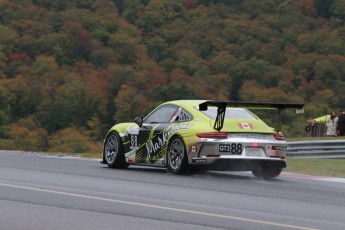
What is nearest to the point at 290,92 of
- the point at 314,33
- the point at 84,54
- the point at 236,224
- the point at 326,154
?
the point at 314,33

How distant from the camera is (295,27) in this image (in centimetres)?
12144

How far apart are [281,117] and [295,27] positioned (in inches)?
4161

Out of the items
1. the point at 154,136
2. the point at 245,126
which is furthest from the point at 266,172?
the point at 154,136

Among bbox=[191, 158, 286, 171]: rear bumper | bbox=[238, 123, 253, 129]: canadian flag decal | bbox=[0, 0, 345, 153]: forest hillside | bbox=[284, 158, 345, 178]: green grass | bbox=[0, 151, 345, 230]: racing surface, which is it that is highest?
bbox=[0, 0, 345, 153]: forest hillside

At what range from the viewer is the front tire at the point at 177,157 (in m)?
16.9

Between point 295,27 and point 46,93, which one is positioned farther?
point 295,27

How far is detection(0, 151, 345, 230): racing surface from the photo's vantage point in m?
10.6

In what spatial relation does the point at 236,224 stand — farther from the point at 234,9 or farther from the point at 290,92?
the point at 234,9

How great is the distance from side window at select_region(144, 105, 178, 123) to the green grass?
11.7ft

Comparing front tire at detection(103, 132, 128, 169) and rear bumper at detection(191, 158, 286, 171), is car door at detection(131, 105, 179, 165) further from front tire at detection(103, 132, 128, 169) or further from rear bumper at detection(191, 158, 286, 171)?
rear bumper at detection(191, 158, 286, 171)

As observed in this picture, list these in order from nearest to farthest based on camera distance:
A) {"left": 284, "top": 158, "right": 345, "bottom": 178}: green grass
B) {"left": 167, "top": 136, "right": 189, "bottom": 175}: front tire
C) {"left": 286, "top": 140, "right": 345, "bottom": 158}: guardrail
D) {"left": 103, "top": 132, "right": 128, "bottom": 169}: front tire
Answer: {"left": 167, "top": 136, "right": 189, "bottom": 175}: front tire → {"left": 103, "top": 132, "right": 128, "bottom": 169}: front tire → {"left": 284, "top": 158, "right": 345, "bottom": 178}: green grass → {"left": 286, "top": 140, "right": 345, "bottom": 158}: guardrail

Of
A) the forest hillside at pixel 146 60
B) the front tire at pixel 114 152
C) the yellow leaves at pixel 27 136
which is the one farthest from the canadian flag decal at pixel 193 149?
the yellow leaves at pixel 27 136

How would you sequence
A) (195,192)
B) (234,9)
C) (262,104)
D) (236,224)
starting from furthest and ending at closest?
(234,9)
(262,104)
(195,192)
(236,224)

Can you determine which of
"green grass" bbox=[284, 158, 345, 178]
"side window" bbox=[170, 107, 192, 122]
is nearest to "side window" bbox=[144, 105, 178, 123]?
"side window" bbox=[170, 107, 192, 122]
